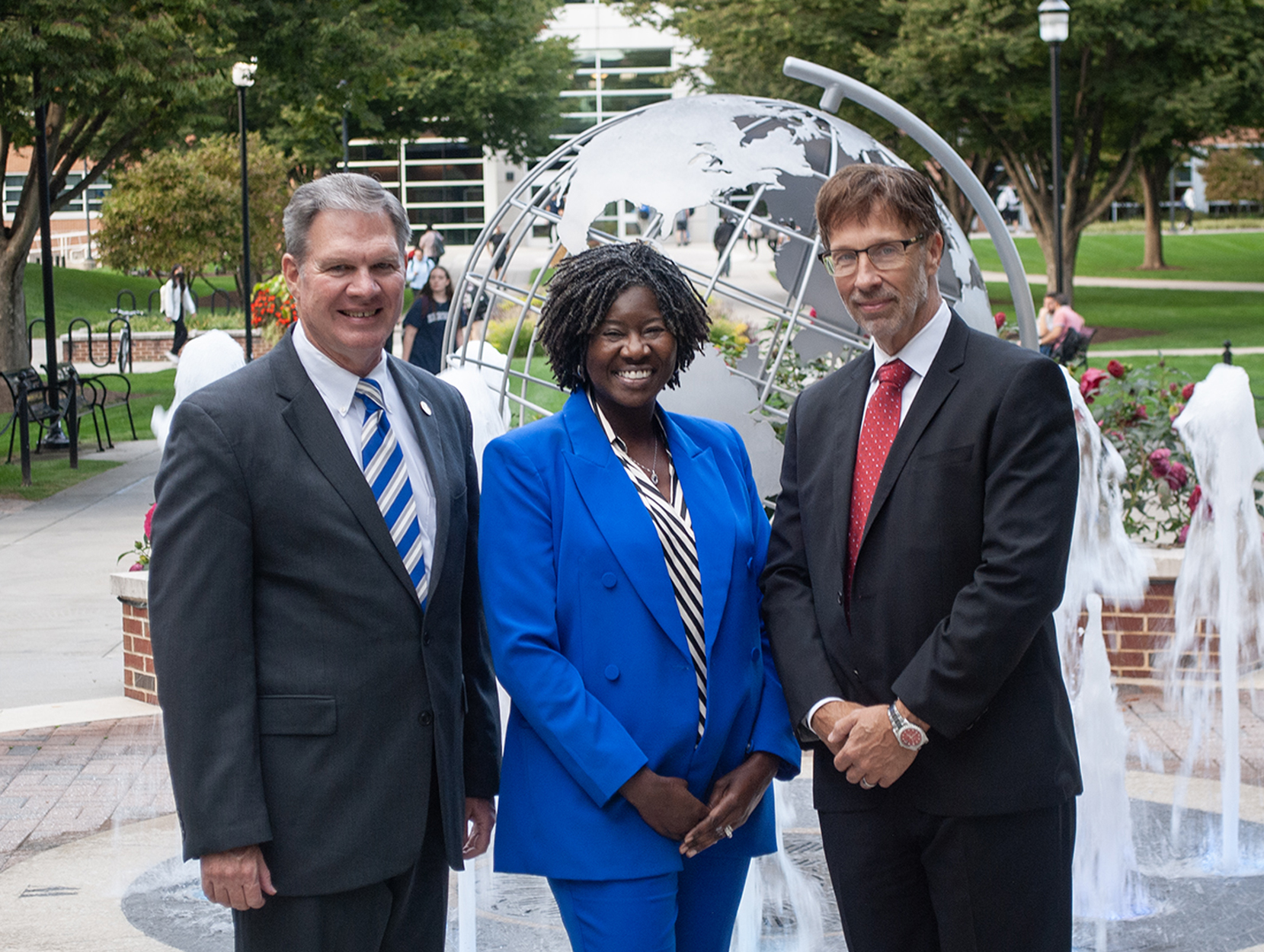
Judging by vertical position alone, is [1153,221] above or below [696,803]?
above

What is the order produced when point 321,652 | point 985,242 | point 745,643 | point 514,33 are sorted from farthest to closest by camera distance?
1. point 985,242
2. point 514,33
3. point 745,643
4. point 321,652

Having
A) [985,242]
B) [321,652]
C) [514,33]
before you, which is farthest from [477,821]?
[985,242]

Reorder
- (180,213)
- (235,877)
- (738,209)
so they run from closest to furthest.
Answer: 1. (235,877)
2. (738,209)
3. (180,213)

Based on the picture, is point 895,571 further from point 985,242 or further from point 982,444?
point 985,242

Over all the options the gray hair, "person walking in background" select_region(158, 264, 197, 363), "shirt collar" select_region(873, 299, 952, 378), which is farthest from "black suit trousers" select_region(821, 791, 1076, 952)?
"person walking in background" select_region(158, 264, 197, 363)

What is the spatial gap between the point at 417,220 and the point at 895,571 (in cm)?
5482

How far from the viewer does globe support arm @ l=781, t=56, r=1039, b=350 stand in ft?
18.5

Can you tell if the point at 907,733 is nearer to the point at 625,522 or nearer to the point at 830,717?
the point at 830,717

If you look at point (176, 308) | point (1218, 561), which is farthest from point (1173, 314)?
point (1218, 561)

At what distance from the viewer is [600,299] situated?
2834 mm

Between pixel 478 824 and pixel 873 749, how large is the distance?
89cm

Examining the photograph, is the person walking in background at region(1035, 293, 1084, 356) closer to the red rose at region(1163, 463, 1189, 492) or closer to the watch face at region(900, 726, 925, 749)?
the red rose at region(1163, 463, 1189, 492)

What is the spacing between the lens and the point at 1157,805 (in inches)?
215

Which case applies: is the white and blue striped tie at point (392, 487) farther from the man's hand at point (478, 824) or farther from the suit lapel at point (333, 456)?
the man's hand at point (478, 824)
